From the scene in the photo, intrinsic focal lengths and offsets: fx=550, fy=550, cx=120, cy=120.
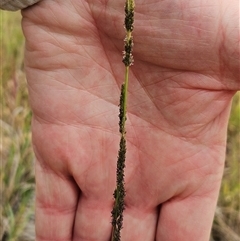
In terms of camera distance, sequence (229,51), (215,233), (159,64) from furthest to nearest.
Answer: (215,233) < (159,64) < (229,51)

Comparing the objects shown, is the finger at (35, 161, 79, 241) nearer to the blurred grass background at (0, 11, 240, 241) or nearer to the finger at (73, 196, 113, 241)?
the finger at (73, 196, 113, 241)

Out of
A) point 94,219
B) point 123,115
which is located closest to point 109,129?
point 94,219

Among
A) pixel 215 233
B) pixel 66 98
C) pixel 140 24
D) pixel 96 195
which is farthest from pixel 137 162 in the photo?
pixel 215 233

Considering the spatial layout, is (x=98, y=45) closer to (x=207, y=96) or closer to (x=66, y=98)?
(x=66, y=98)

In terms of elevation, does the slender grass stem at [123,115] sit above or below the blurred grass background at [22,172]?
above

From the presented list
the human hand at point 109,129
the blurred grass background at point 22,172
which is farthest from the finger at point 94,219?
the blurred grass background at point 22,172

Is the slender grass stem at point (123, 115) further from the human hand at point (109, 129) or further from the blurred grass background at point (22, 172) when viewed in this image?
the blurred grass background at point (22, 172)

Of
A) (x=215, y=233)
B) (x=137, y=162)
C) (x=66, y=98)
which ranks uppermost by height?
(x=66, y=98)

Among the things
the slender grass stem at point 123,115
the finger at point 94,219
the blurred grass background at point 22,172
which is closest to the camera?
the slender grass stem at point 123,115
